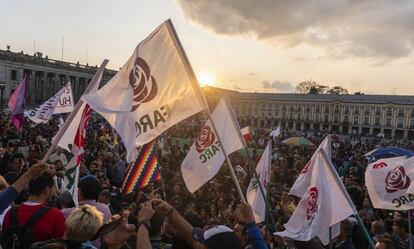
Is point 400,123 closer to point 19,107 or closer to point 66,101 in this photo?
point 66,101

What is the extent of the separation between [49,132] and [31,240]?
68.7 feet

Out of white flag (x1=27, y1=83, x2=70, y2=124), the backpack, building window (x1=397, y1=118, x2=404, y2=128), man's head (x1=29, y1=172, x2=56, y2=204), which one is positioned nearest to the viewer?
the backpack

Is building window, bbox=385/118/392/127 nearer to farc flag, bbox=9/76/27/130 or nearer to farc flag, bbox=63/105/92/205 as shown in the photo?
farc flag, bbox=9/76/27/130

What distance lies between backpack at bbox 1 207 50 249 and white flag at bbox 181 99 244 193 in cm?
256

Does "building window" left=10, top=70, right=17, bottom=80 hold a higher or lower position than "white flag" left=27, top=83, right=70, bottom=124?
higher

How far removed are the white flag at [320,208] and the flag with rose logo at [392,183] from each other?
7.22ft

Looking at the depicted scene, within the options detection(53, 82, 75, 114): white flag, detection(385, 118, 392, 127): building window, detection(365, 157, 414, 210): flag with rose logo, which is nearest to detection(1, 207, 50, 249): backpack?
detection(365, 157, 414, 210): flag with rose logo

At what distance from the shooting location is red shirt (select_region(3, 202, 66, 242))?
3129mm

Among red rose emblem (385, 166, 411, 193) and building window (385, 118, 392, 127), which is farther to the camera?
building window (385, 118, 392, 127)

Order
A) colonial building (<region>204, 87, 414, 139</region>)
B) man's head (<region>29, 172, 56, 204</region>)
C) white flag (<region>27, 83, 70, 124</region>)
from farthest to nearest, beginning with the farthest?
1. colonial building (<region>204, 87, 414, 139</region>)
2. white flag (<region>27, 83, 70, 124</region>)
3. man's head (<region>29, 172, 56, 204</region>)

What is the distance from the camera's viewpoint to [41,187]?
3.43 metres

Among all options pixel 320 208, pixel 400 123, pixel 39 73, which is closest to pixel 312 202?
pixel 320 208

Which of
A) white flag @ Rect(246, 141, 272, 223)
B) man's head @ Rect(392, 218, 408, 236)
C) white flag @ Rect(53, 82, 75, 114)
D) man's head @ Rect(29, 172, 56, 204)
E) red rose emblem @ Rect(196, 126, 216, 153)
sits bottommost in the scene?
man's head @ Rect(392, 218, 408, 236)

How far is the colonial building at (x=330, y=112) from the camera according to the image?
108000 mm
